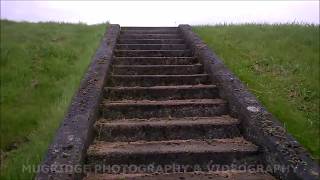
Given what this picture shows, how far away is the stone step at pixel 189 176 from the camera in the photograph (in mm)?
3752

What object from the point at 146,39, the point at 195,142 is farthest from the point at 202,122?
the point at 146,39

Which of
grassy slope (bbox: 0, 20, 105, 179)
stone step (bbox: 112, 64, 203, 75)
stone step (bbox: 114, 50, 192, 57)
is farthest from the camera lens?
stone step (bbox: 114, 50, 192, 57)

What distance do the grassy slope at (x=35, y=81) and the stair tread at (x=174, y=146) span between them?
5.21 ft

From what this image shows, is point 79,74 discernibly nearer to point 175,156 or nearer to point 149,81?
point 149,81

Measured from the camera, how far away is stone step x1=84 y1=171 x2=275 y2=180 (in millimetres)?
3752

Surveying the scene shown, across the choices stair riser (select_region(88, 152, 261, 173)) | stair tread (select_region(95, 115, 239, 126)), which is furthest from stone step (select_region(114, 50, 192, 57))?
stair riser (select_region(88, 152, 261, 173))

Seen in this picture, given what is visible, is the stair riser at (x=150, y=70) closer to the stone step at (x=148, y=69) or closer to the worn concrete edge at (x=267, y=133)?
the stone step at (x=148, y=69)

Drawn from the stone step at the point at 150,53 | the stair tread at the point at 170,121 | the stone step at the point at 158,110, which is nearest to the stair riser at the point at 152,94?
the stone step at the point at 158,110

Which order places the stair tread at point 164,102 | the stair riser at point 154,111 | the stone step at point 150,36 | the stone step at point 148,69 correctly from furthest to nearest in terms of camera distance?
the stone step at point 150,36, the stone step at point 148,69, the stair tread at point 164,102, the stair riser at point 154,111

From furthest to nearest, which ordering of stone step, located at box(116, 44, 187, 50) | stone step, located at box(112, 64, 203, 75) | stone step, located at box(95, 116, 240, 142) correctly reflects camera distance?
stone step, located at box(116, 44, 187, 50) → stone step, located at box(112, 64, 203, 75) → stone step, located at box(95, 116, 240, 142)

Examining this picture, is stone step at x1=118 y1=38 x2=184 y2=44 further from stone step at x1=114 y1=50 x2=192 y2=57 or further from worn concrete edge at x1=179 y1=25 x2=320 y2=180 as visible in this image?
worn concrete edge at x1=179 y1=25 x2=320 y2=180

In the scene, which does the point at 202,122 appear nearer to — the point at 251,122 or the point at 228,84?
the point at 251,122

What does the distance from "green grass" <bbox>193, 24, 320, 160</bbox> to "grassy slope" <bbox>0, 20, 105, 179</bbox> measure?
3385 millimetres

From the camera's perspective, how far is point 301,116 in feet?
19.3
